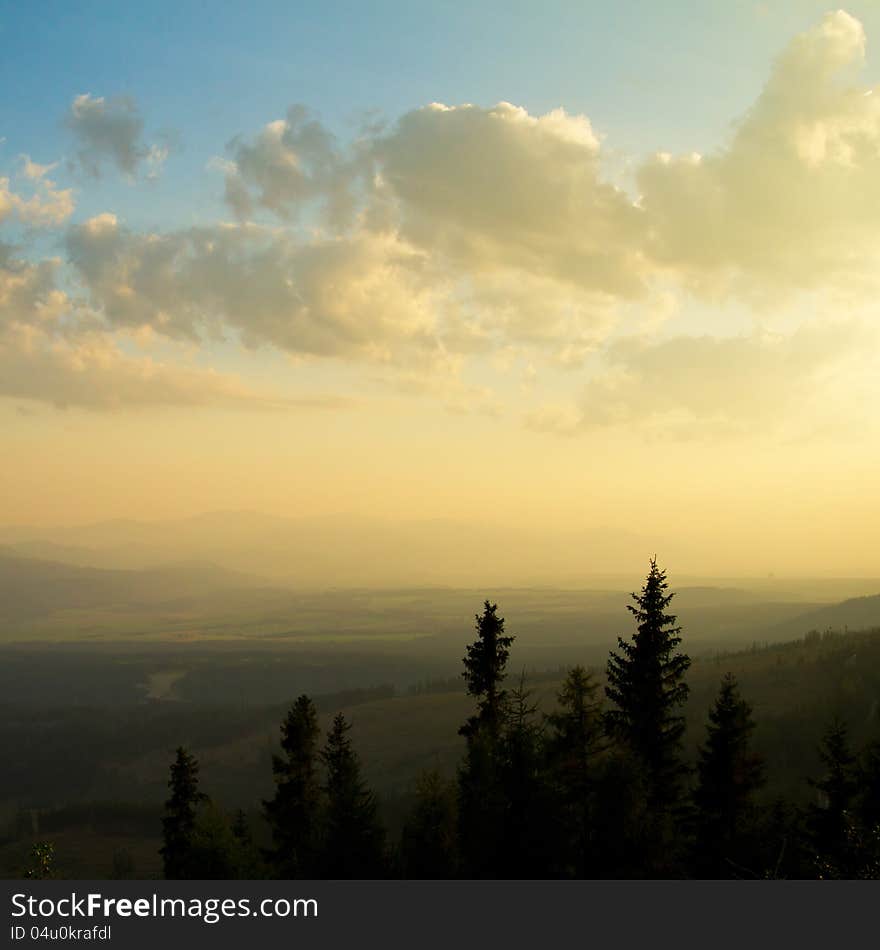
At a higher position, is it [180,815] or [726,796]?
[726,796]

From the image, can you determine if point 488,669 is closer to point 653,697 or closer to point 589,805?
point 653,697

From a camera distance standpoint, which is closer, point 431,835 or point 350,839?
point 350,839

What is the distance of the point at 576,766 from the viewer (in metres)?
28.9

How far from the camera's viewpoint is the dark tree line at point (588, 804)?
1041 inches

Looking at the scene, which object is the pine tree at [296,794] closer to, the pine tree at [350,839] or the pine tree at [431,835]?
the pine tree at [350,839]

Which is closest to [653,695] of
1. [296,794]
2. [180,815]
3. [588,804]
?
[588,804]

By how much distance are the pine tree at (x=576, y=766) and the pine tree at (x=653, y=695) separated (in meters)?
2.02

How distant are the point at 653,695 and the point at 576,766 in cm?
563

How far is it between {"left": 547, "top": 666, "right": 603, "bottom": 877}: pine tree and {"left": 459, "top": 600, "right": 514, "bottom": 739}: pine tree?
5.81 metres

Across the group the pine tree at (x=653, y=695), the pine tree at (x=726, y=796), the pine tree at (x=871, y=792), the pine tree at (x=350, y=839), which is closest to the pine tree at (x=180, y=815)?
the pine tree at (x=350, y=839)

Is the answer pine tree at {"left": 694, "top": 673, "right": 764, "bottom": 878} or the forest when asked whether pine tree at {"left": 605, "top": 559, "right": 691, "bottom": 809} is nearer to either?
→ the forest
